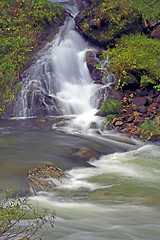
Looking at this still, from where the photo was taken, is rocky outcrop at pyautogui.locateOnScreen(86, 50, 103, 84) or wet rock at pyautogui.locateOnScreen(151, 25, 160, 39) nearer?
rocky outcrop at pyautogui.locateOnScreen(86, 50, 103, 84)

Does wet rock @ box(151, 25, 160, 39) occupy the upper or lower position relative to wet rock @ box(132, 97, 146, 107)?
upper

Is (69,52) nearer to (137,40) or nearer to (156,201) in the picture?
(137,40)

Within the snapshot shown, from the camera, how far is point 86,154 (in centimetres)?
802

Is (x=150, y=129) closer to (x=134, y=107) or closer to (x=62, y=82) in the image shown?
(x=134, y=107)

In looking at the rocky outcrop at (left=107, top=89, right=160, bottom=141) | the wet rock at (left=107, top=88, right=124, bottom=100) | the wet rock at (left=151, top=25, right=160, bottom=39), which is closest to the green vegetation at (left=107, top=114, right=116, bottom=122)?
the rocky outcrop at (left=107, top=89, right=160, bottom=141)

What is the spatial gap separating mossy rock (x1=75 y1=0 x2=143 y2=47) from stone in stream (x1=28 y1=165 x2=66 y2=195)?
12600mm

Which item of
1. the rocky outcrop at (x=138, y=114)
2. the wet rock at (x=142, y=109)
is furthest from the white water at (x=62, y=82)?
the wet rock at (x=142, y=109)

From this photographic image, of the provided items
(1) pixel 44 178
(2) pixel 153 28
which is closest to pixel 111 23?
(2) pixel 153 28

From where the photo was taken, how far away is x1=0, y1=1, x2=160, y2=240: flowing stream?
163 inches

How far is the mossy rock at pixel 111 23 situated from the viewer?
16875mm

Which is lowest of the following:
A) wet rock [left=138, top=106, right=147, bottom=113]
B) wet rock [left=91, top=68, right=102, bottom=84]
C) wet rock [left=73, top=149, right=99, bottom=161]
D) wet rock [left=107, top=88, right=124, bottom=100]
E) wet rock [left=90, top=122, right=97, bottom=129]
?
wet rock [left=73, top=149, right=99, bottom=161]

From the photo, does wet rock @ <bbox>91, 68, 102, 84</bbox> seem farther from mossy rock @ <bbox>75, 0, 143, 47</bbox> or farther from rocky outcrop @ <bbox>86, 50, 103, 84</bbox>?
mossy rock @ <bbox>75, 0, 143, 47</bbox>

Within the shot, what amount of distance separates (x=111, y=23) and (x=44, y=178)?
44.5 ft

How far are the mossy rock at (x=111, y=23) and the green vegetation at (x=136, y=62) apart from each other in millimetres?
1318
